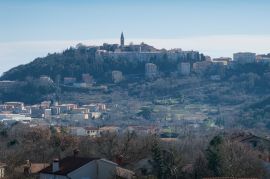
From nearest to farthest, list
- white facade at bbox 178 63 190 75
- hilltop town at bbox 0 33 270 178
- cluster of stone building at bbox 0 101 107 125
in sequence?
hilltop town at bbox 0 33 270 178
cluster of stone building at bbox 0 101 107 125
white facade at bbox 178 63 190 75

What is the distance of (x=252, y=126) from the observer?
380 ft

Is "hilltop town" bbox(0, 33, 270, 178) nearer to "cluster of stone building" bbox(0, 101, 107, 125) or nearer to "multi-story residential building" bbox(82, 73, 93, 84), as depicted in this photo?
"cluster of stone building" bbox(0, 101, 107, 125)

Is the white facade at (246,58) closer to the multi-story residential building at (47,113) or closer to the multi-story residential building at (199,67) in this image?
the multi-story residential building at (199,67)

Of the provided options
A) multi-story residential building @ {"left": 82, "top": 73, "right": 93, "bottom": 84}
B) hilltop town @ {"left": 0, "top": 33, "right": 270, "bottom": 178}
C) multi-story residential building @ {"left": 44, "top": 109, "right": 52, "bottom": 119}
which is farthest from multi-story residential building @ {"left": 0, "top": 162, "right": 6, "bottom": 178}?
multi-story residential building @ {"left": 82, "top": 73, "right": 93, "bottom": 84}

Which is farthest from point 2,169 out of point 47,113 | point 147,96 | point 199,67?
point 199,67

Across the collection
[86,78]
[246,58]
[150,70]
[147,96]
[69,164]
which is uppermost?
[69,164]

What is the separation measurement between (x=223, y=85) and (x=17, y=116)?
4769cm

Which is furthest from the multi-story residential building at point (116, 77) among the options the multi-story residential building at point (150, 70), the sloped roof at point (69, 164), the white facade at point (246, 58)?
the sloped roof at point (69, 164)

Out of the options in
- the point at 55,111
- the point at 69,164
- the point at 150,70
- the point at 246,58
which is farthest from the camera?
the point at 150,70

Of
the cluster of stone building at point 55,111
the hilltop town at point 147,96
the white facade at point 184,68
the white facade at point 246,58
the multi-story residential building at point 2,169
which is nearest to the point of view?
the multi-story residential building at point 2,169

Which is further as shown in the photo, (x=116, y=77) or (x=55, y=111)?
(x=116, y=77)

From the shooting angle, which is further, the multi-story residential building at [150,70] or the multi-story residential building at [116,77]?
the multi-story residential building at [116,77]

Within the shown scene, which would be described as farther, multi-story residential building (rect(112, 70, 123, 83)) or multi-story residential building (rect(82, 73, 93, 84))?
multi-story residential building (rect(112, 70, 123, 83))

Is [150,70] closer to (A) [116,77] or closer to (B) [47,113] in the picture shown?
(A) [116,77]
